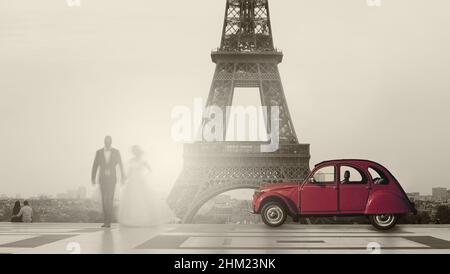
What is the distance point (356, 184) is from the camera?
37.8 feet

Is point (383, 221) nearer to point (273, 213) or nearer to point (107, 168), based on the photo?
point (273, 213)

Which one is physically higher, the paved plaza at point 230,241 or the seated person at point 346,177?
the seated person at point 346,177

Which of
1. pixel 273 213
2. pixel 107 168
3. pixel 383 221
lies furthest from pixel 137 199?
pixel 383 221

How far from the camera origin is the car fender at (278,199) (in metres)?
11.8

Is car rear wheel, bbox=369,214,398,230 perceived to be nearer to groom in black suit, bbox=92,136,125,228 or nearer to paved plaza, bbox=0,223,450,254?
paved plaza, bbox=0,223,450,254

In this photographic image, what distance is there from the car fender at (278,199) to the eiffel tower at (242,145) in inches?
838

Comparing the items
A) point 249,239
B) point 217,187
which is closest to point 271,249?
point 249,239

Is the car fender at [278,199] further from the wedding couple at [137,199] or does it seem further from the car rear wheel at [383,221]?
the wedding couple at [137,199]

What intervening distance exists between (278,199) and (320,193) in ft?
2.94

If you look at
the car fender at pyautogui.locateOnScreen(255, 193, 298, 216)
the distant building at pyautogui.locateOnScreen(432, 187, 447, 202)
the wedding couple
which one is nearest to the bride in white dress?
the wedding couple

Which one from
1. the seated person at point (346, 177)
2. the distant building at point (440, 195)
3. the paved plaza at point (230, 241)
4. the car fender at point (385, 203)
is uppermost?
the seated person at point (346, 177)

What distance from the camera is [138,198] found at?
13.5 meters

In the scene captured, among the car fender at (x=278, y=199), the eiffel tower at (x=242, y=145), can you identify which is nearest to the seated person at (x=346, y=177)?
the car fender at (x=278, y=199)
